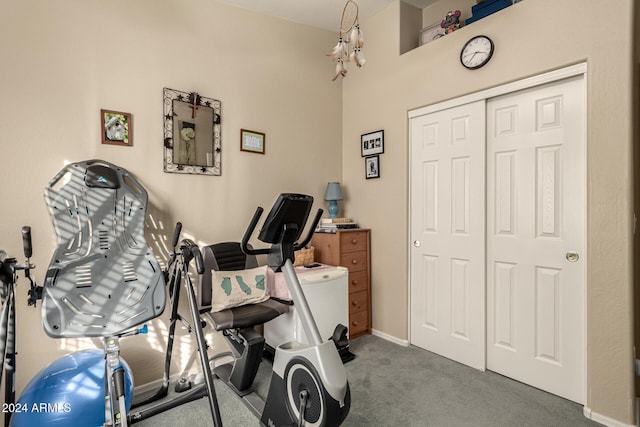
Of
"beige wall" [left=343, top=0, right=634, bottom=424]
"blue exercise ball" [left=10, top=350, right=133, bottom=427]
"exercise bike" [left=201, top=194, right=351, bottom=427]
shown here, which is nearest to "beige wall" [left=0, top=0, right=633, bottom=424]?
"beige wall" [left=343, top=0, right=634, bottom=424]

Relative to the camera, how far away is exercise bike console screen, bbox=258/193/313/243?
166 cm

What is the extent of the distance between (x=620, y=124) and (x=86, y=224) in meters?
3.18

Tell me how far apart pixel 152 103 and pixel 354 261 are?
7.24ft

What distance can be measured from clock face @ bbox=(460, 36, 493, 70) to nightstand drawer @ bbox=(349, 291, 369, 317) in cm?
222

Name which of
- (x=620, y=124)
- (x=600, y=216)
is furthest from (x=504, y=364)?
(x=620, y=124)

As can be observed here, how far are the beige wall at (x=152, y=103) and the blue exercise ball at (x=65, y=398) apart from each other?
1.92 feet

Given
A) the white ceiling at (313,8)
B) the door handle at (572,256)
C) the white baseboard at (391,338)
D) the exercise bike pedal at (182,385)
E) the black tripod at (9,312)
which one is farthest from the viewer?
the white baseboard at (391,338)

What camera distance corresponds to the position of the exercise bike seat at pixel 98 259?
5.56 feet

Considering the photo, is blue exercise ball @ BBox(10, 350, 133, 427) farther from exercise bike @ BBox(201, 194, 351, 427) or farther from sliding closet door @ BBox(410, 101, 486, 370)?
sliding closet door @ BBox(410, 101, 486, 370)

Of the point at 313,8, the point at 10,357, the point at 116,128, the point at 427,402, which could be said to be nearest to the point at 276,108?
the point at 313,8

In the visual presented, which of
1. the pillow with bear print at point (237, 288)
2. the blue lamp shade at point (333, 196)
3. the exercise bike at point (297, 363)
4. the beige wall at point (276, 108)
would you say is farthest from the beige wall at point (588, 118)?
the exercise bike at point (297, 363)

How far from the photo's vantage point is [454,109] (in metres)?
2.76

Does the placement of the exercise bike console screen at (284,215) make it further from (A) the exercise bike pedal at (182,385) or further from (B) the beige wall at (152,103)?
(A) the exercise bike pedal at (182,385)

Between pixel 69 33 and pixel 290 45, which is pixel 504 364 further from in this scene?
pixel 69 33
